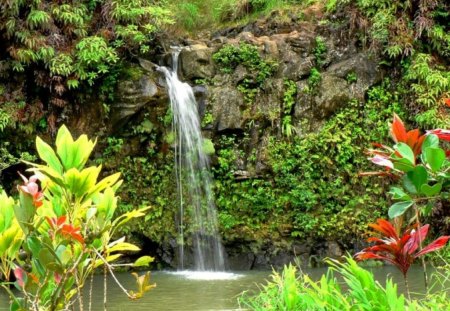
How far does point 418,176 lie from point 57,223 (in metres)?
1.24

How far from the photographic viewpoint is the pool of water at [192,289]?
18.1ft

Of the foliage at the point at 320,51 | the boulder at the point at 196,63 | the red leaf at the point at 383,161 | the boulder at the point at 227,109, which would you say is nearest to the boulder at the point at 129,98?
the boulder at the point at 196,63

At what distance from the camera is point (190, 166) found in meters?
8.87

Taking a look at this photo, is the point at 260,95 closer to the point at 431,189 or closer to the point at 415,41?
the point at 415,41

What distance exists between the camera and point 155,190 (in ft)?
29.5

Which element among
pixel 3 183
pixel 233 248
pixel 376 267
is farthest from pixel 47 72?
pixel 376 267

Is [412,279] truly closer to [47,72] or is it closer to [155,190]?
[155,190]

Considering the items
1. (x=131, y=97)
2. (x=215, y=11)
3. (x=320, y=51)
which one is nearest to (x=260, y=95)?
(x=320, y=51)

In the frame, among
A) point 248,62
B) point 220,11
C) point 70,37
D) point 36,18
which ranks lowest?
point 248,62

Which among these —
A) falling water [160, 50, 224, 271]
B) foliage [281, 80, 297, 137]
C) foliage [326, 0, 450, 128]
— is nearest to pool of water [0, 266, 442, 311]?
falling water [160, 50, 224, 271]

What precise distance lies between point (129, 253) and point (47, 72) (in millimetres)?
3085

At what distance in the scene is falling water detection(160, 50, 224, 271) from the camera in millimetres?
8703

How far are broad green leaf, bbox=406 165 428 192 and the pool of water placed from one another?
3.50 meters

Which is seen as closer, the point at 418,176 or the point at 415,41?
the point at 418,176
